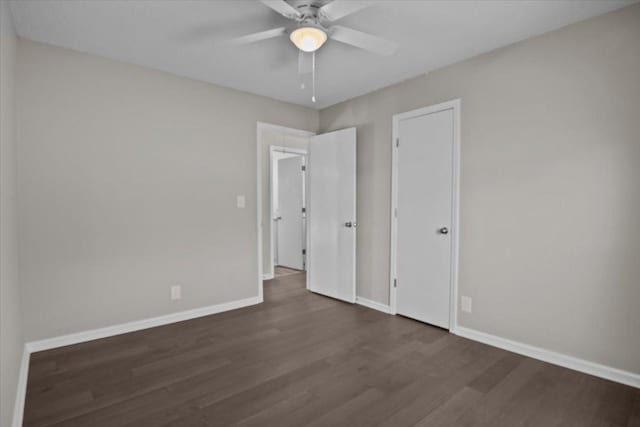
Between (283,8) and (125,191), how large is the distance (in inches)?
85.1

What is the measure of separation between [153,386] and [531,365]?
8.71 ft

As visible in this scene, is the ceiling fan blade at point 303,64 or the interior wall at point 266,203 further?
the interior wall at point 266,203

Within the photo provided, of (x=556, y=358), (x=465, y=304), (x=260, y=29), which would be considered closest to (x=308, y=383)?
(x=465, y=304)

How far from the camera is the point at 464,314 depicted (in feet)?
9.66

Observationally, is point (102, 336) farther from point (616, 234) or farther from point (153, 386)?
point (616, 234)

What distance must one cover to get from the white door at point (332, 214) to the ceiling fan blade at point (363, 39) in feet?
5.31

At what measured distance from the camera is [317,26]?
2104mm

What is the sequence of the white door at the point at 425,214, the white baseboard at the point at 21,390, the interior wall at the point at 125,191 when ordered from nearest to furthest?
the white baseboard at the point at 21,390
the interior wall at the point at 125,191
the white door at the point at 425,214

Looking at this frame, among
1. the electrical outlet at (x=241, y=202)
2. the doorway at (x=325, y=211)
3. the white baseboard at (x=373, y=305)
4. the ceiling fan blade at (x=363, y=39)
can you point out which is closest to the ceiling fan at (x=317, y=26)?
the ceiling fan blade at (x=363, y=39)

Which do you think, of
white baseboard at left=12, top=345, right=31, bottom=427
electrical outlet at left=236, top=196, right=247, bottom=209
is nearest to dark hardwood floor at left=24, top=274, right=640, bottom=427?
white baseboard at left=12, top=345, right=31, bottom=427

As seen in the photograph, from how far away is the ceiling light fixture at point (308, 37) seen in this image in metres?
2.12

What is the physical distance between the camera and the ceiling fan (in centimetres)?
184

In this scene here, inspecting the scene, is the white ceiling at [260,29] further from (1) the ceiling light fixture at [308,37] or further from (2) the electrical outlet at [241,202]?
(2) the electrical outlet at [241,202]

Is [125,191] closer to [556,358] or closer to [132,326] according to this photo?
[132,326]
